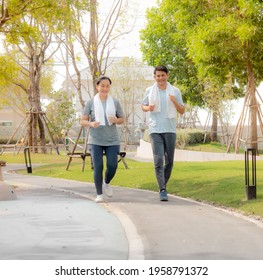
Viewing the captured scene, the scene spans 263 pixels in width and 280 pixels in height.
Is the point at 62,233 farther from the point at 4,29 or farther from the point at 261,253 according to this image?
the point at 4,29

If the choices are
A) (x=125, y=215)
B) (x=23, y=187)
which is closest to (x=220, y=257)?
(x=125, y=215)

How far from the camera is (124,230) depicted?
8609 mm

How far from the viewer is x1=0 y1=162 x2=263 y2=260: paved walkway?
712 centimetres

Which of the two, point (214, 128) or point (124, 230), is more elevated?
point (214, 128)

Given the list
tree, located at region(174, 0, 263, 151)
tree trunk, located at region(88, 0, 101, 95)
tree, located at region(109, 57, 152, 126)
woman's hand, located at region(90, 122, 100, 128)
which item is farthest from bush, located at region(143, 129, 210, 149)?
woman's hand, located at region(90, 122, 100, 128)

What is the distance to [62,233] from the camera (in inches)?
327

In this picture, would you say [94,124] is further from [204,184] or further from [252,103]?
[252,103]

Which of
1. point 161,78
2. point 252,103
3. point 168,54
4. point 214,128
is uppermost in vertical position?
point 168,54

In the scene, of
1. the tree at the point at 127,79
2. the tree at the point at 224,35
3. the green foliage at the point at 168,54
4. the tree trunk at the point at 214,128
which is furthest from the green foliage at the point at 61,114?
the tree at the point at 224,35

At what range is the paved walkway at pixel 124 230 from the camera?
7.12m

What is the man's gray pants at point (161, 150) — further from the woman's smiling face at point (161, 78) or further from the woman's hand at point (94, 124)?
the woman's hand at point (94, 124)

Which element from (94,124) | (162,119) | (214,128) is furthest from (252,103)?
(214,128)

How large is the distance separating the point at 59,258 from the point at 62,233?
4.95 ft
